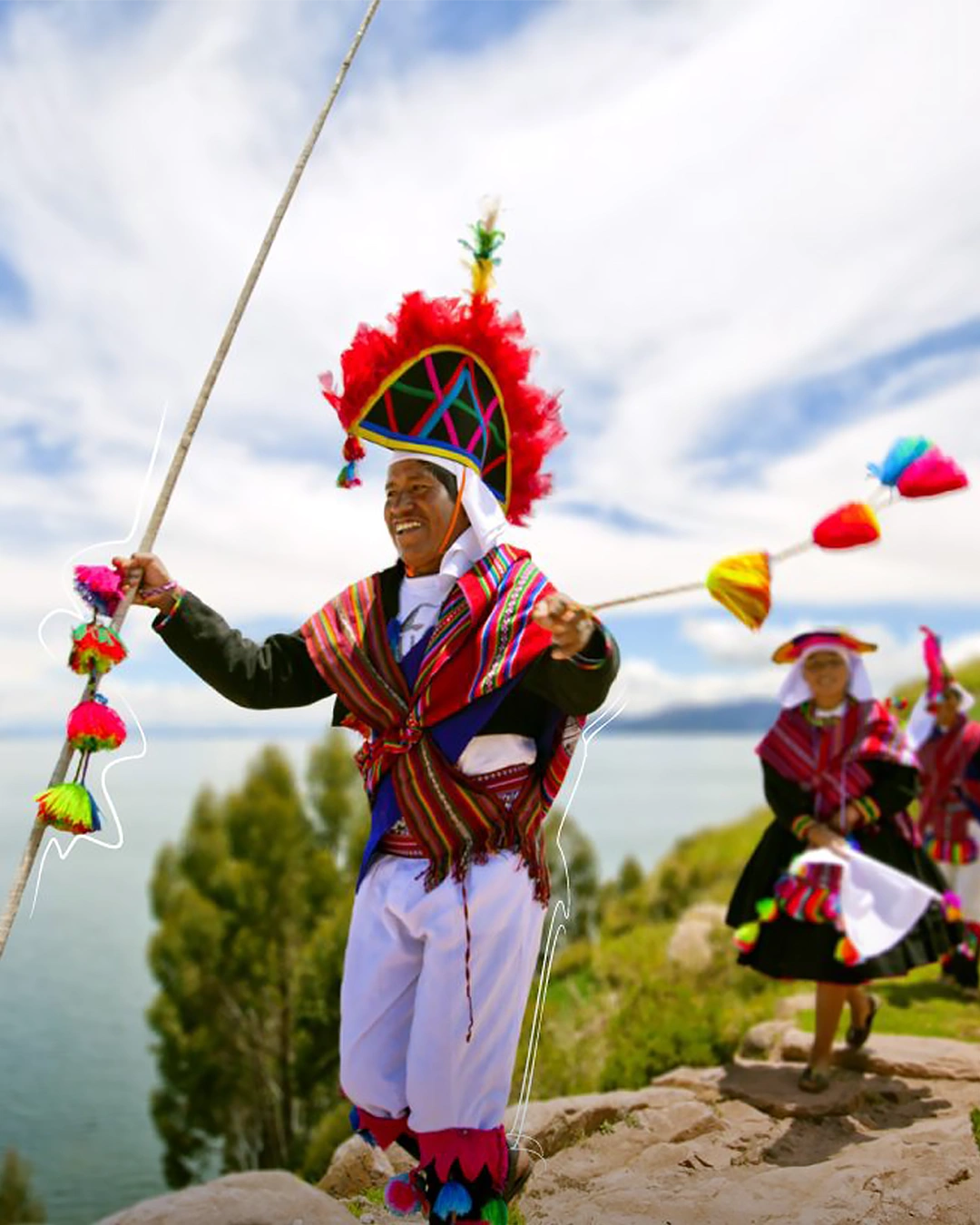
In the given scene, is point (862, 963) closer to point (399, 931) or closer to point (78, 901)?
point (399, 931)

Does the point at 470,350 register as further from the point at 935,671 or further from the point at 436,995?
the point at 935,671

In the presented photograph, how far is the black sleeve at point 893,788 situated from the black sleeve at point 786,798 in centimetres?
27

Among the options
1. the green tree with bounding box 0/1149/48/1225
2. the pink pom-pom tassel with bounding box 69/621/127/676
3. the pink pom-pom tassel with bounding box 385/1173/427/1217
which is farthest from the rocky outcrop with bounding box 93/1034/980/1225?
the green tree with bounding box 0/1149/48/1225

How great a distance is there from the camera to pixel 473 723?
2.85 meters

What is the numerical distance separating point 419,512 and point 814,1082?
11.7 ft

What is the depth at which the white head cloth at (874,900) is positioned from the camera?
473cm

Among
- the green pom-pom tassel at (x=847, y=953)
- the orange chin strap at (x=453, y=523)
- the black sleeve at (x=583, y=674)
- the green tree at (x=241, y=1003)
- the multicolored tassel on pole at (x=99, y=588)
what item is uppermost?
the orange chin strap at (x=453, y=523)

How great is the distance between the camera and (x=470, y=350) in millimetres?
3088

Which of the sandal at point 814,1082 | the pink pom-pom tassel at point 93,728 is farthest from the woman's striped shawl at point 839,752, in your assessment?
the pink pom-pom tassel at point 93,728

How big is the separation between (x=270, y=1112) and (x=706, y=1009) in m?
19.1

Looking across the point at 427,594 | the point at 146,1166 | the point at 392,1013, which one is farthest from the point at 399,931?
the point at 146,1166

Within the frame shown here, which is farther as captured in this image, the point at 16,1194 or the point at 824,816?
the point at 16,1194

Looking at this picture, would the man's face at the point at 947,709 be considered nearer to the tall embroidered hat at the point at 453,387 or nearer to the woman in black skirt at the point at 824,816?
the woman in black skirt at the point at 824,816

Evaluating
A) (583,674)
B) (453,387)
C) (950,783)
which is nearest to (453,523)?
(453,387)
